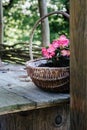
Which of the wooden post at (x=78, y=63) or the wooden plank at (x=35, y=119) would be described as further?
the wooden plank at (x=35, y=119)

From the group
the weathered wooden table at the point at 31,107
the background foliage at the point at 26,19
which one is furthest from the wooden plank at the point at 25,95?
the background foliage at the point at 26,19

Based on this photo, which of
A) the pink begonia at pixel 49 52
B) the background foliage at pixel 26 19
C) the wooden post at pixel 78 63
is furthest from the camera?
the background foliage at pixel 26 19

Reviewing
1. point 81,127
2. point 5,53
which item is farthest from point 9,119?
point 5,53

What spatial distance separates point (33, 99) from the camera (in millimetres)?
1713

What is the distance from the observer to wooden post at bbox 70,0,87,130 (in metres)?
1.45

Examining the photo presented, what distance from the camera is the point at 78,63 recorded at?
4.90 feet

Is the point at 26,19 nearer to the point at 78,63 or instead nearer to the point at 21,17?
the point at 21,17

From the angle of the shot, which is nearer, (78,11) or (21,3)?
(78,11)

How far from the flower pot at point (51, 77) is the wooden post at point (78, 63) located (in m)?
0.22

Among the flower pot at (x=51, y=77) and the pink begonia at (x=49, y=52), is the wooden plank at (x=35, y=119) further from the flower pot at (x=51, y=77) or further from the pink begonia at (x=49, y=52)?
the pink begonia at (x=49, y=52)

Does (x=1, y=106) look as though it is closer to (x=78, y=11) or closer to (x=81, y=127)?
(x=81, y=127)

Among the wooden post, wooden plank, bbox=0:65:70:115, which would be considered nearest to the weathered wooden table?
wooden plank, bbox=0:65:70:115

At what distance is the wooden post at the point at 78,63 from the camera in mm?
1448

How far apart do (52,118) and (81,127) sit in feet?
1.68
